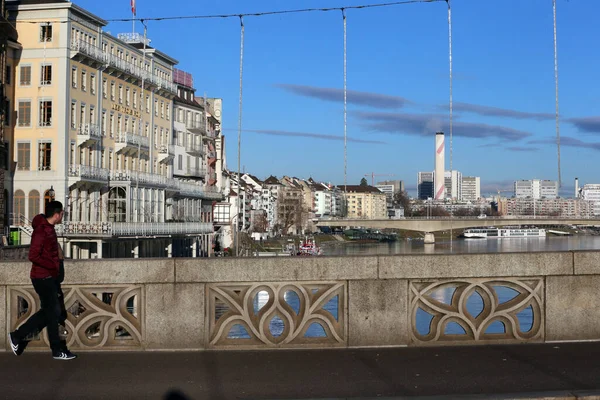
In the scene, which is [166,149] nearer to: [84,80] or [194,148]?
[194,148]

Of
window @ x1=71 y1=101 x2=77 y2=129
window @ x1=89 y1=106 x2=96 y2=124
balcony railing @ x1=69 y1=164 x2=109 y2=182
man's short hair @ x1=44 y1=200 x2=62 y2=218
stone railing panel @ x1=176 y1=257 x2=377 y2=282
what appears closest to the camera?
man's short hair @ x1=44 y1=200 x2=62 y2=218

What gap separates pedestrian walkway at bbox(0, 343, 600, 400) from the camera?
809 centimetres

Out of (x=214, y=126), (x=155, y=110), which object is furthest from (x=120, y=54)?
(x=214, y=126)

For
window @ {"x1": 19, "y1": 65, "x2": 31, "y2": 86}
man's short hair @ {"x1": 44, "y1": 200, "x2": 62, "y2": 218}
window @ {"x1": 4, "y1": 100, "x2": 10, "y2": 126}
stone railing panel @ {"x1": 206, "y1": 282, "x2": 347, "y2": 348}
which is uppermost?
window @ {"x1": 19, "y1": 65, "x2": 31, "y2": 86}

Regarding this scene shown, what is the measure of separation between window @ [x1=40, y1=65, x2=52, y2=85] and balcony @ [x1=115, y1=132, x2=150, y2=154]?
9.95 m

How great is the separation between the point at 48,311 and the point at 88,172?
54459 mm

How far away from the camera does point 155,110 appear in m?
78.7

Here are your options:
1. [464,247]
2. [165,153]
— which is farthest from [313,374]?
[464,247]

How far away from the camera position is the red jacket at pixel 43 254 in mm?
9727

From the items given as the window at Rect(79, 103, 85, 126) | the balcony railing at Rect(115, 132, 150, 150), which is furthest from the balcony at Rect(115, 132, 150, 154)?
the window at Rect(79, 103, 85, 126)

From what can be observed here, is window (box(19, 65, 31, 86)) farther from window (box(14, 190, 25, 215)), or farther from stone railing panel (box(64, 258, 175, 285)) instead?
stone railing panel (box(64, 258, 175, 285))

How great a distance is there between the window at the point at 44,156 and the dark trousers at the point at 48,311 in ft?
173

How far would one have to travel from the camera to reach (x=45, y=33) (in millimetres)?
61188

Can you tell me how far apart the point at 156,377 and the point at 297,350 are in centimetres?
200
